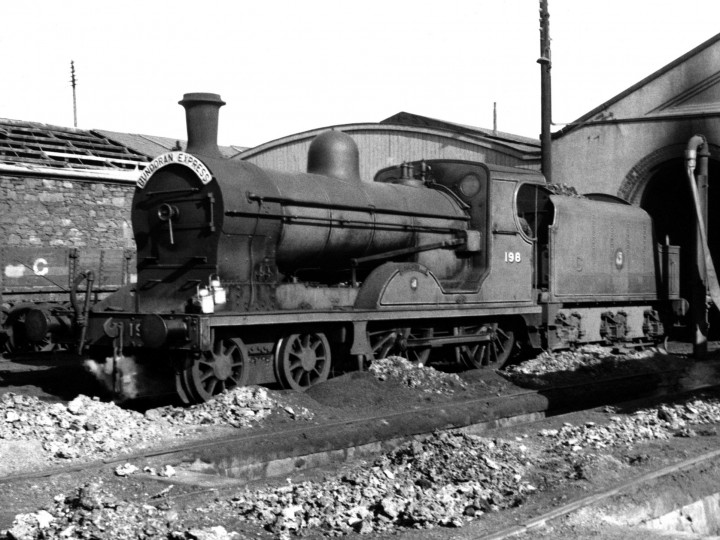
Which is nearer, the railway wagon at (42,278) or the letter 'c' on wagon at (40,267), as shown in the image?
the railway wagon at (42,278)

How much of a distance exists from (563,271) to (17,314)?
974 centimetres

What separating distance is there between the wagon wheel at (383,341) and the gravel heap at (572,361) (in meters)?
1.92

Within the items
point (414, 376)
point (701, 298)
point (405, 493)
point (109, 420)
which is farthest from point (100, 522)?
point (701, 298)

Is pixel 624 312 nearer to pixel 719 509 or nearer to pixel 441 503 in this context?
pixel 719 509

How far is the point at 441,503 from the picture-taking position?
600 centimetres

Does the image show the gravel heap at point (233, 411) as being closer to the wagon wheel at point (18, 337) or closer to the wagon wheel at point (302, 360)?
the wagon wheel at point (302, 360)

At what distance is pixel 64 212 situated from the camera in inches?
803

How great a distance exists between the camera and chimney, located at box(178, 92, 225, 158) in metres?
10.5

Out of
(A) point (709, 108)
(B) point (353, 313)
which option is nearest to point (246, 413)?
(B) point (353, 313)

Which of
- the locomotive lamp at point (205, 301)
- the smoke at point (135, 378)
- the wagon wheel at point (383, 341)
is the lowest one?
the smoke at point (135, 378)

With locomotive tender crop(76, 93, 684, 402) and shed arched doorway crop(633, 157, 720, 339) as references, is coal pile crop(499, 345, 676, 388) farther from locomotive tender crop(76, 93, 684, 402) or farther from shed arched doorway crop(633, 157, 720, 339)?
shed arched doorway crop(633, 157, 720, 339)

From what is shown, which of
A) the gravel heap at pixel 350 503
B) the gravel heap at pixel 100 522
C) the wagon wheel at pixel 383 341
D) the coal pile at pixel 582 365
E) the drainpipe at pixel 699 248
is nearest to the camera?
the gravel heap at pixel 100 522

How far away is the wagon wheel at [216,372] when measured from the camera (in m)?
9.82

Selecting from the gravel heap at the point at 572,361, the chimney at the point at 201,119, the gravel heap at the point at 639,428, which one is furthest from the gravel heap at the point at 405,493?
the gravel heap at the point at 572,361
